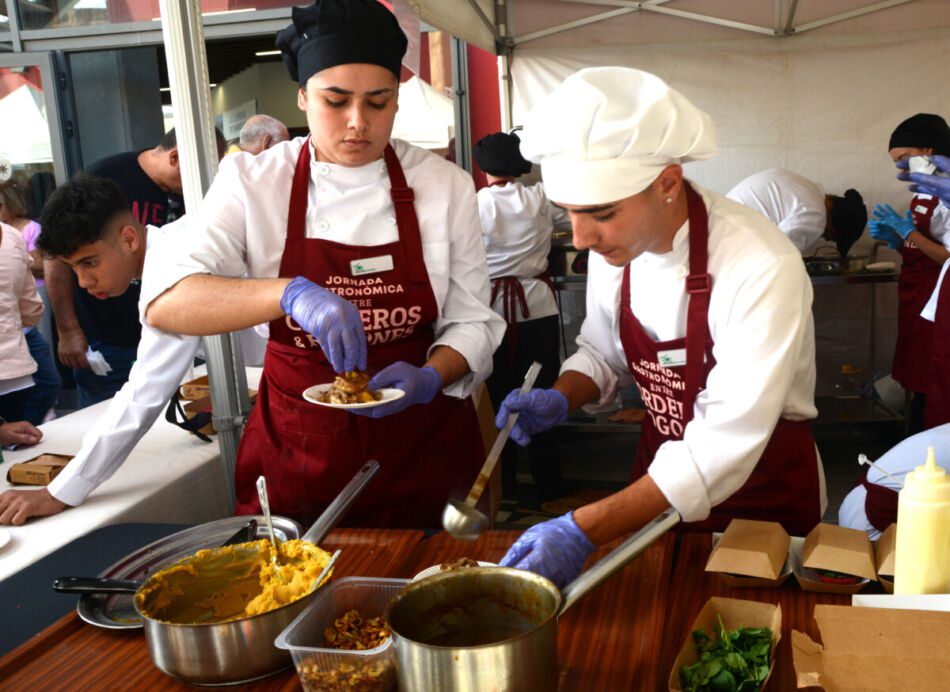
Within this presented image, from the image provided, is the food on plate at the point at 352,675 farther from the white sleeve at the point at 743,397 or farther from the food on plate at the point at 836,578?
the food on plate at the point at 836,578

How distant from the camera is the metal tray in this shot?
126cm

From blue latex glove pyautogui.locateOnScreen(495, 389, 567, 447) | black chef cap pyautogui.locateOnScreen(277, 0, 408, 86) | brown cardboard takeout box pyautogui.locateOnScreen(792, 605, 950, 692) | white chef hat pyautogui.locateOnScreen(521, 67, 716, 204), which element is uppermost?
black chef cap pyautogui.locateOnScreen(277, 0, 408, 86)

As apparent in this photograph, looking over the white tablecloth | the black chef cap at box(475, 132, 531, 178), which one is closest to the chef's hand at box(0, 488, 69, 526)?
the white tablecloth

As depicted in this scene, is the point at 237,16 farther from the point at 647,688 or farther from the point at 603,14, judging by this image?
the point at 647,688

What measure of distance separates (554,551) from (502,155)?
11.3 feet

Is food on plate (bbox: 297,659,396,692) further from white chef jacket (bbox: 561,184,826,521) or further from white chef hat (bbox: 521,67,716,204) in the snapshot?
white chef hat (bbox: 521,67,716,204)

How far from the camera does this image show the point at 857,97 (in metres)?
5.20

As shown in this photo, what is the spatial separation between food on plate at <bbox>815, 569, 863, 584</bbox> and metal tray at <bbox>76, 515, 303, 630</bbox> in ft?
2.87

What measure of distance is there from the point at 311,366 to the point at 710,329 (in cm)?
86

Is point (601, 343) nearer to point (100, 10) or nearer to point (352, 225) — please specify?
point (352, 225)

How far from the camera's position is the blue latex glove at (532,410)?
171 cm

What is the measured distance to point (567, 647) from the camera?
3.67ft

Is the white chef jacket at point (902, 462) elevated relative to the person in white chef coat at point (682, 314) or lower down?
lower down

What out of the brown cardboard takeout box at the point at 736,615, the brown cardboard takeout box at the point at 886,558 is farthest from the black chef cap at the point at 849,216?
the brown cardboard takeout box at the point at 736,615
